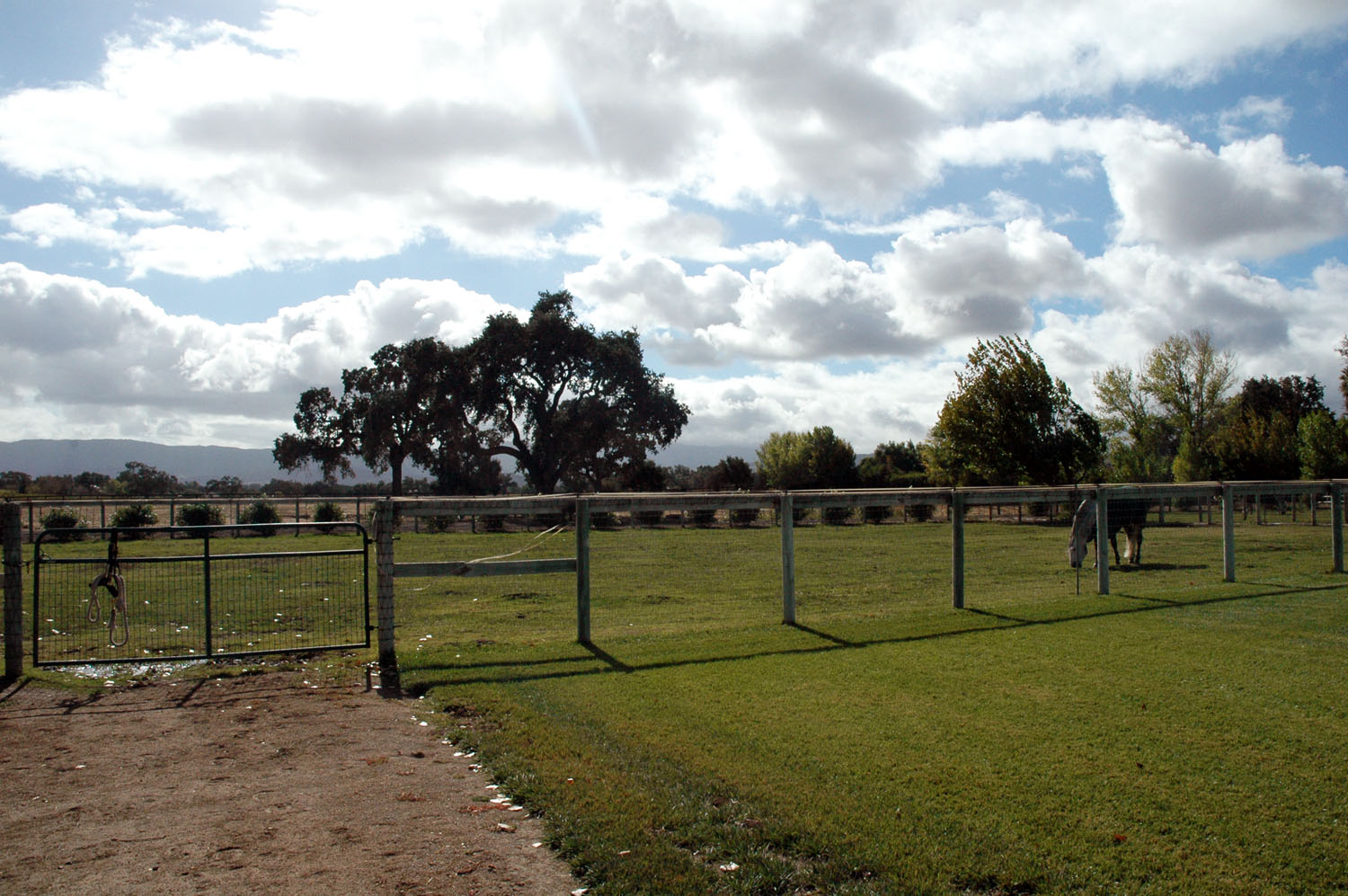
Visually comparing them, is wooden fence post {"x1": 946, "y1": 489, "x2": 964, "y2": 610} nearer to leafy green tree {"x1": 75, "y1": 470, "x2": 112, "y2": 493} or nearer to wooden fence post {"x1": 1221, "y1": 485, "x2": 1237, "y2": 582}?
wooden fence post {"x1": 1221, "y1": 485, "x2": 1237, "y2": 582}

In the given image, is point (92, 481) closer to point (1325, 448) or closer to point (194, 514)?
point (194, 514)

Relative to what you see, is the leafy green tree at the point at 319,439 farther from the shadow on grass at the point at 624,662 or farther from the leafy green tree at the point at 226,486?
the shadow on grass at the point at 624,662

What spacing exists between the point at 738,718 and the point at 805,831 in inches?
78.8

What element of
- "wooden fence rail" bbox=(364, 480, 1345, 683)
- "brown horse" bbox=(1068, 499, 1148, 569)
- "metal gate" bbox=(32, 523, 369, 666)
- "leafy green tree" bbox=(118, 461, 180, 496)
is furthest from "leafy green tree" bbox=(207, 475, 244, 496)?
"wooden fence rail" bbox=(364, 480, 1345, 683)

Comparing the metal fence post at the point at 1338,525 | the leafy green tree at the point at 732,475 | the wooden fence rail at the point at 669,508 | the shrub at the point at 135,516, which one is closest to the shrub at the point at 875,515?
the leafy green tree at the point at 732,475

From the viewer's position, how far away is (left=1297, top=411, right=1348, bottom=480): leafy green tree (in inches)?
1582

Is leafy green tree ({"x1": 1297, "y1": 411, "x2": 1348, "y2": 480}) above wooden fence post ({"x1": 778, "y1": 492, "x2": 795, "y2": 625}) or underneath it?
above

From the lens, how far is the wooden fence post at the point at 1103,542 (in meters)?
12.5

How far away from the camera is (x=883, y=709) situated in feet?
20.8

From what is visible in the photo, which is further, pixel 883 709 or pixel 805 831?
pixel 883 709

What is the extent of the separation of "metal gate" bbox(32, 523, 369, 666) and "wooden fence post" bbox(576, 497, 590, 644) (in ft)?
6.89

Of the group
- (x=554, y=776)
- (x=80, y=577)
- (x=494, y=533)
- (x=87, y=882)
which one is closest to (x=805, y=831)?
(x=554, y=776)

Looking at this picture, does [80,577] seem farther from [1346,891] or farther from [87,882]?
[1346,891]

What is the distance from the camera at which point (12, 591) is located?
304 inches
